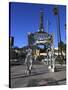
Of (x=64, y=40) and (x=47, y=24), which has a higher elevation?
(x=47, y=24)

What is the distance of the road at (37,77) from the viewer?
2543 mm

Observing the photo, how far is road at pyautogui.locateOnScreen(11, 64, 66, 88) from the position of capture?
2.54m

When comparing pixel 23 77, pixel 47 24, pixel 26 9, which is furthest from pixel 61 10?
pixel 23 77

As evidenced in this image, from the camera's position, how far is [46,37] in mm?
2639

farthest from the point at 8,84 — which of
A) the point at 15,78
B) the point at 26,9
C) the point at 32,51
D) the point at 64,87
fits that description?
the point at 26,9

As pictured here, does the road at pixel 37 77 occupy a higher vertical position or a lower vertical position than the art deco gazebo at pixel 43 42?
lower

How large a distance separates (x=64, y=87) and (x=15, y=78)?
542mm

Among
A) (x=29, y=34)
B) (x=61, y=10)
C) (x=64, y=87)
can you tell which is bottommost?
(x=64, y=87)

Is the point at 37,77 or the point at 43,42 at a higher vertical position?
the point at 43,42

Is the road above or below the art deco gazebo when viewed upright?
below

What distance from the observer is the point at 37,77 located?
260 cm

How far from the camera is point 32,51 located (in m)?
2.60

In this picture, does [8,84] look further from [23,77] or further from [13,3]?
[13,3]

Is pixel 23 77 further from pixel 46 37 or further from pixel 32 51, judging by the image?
pixel 46 37
